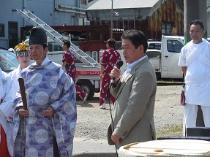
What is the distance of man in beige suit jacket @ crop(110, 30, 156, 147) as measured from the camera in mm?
5004

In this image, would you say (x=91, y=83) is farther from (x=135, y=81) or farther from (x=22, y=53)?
(x=135, y=81)

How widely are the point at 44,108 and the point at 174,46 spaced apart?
19.4 m

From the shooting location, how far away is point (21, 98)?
528cm

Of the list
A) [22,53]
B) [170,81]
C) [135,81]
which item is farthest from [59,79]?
[170,81]

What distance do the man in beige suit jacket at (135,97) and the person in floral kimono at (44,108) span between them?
46cm

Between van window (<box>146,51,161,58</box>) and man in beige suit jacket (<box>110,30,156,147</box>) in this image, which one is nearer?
man in beige suit jacket (<box>110,30,156,147</box>)

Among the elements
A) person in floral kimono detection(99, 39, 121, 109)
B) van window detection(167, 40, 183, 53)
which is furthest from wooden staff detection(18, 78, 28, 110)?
van window detection(167, 40, 183, 53)

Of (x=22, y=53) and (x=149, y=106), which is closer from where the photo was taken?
(x=149, y=106)

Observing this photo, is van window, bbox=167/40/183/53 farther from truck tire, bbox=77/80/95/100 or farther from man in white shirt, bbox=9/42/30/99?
man in white shirt, bbox=9/42/30/99

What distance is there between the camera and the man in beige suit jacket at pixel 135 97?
500cm

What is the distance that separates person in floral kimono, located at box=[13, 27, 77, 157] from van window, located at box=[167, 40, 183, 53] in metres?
19.1

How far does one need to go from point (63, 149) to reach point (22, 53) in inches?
80.3

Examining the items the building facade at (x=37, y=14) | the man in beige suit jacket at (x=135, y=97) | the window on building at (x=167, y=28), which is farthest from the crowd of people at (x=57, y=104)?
the window on building at (x=167, y=28)

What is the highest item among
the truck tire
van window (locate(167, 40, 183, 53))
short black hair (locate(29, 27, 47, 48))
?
short black hair (locate(29, 27, 47, 48))
